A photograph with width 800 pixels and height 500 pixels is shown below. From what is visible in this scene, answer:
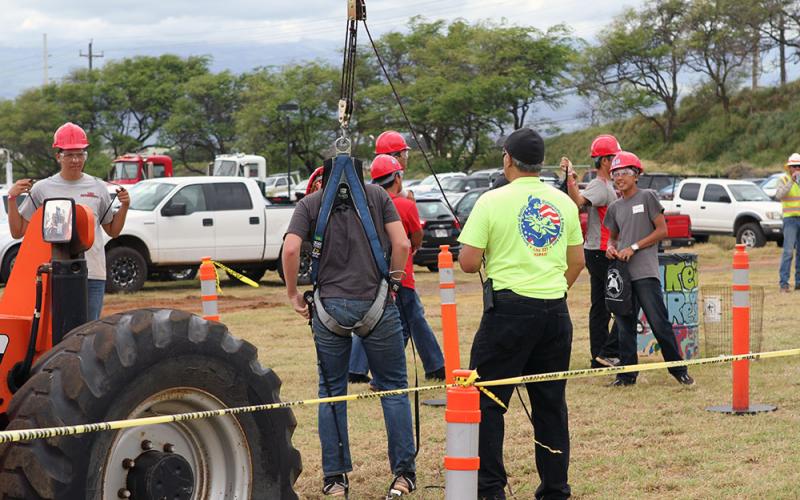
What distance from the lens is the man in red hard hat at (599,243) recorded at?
10.4 metres

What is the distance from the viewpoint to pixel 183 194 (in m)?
20.9

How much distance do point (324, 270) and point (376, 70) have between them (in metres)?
67.3

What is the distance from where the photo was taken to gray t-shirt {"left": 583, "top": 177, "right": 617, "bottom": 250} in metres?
10.5

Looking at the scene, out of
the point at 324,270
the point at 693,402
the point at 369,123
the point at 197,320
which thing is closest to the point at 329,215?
the point at 324,270

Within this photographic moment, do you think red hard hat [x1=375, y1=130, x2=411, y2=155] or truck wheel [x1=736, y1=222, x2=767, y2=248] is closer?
red hard hat [x1=375, y1=130, x2=411, y2=155]

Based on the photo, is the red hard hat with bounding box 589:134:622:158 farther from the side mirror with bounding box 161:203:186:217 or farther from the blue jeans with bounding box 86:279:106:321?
the side mirror with bounding box 161:203:186:217

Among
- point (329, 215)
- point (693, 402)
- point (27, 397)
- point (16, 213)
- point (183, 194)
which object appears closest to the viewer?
point (27, 397)

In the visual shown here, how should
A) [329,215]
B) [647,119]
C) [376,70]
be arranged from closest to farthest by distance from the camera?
1. [329,215]
2. [647,119]
3. [376,70]

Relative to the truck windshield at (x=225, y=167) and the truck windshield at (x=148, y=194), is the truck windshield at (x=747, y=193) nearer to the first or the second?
the truck windshield at (x=148, y=194)

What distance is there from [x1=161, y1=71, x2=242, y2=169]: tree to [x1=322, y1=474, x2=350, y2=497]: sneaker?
69.6 meters

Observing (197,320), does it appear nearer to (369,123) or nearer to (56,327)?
(56,327)

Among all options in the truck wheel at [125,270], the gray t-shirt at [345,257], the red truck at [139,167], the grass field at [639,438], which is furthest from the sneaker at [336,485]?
the red truck at [139,167]

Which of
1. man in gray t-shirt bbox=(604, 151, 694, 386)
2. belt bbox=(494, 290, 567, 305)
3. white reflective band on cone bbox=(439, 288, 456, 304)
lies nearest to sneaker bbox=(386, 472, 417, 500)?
belt bbox=(494, 290, 567, 305)

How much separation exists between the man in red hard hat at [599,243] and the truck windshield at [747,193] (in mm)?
20809
